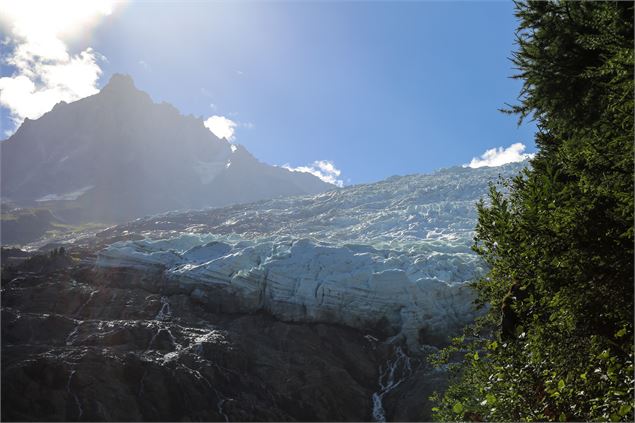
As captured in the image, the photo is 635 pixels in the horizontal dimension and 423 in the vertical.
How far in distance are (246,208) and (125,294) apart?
3033 inches

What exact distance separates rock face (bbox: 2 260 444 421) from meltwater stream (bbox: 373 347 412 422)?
14 cm

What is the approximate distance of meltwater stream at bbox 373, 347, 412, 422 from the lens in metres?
41.6

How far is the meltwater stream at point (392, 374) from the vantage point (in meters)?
41.6

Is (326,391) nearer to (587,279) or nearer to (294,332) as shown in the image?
(294,332)

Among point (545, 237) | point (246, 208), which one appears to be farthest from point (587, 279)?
point (246, 208)

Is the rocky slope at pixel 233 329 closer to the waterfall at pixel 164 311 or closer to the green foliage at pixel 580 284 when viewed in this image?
the waterfall at pixel 164 311

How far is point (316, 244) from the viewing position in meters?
57.4

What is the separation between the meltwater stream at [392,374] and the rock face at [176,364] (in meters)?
0.14

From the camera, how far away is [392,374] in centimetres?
4400

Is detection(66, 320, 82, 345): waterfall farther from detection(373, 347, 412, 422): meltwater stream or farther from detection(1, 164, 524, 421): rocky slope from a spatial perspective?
detection(373, 347, 412, 422): meltwater stream

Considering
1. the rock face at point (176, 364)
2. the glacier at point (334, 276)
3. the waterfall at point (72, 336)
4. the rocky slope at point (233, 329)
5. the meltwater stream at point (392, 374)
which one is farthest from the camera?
the glacier at point (334, 276)

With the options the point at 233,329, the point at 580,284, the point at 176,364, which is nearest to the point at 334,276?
the point at 233,329

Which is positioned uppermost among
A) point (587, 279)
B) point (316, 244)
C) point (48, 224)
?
point (48, 224)

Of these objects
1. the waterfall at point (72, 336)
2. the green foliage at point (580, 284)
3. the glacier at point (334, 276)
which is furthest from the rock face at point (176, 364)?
the green foliage at point (580, 284)
